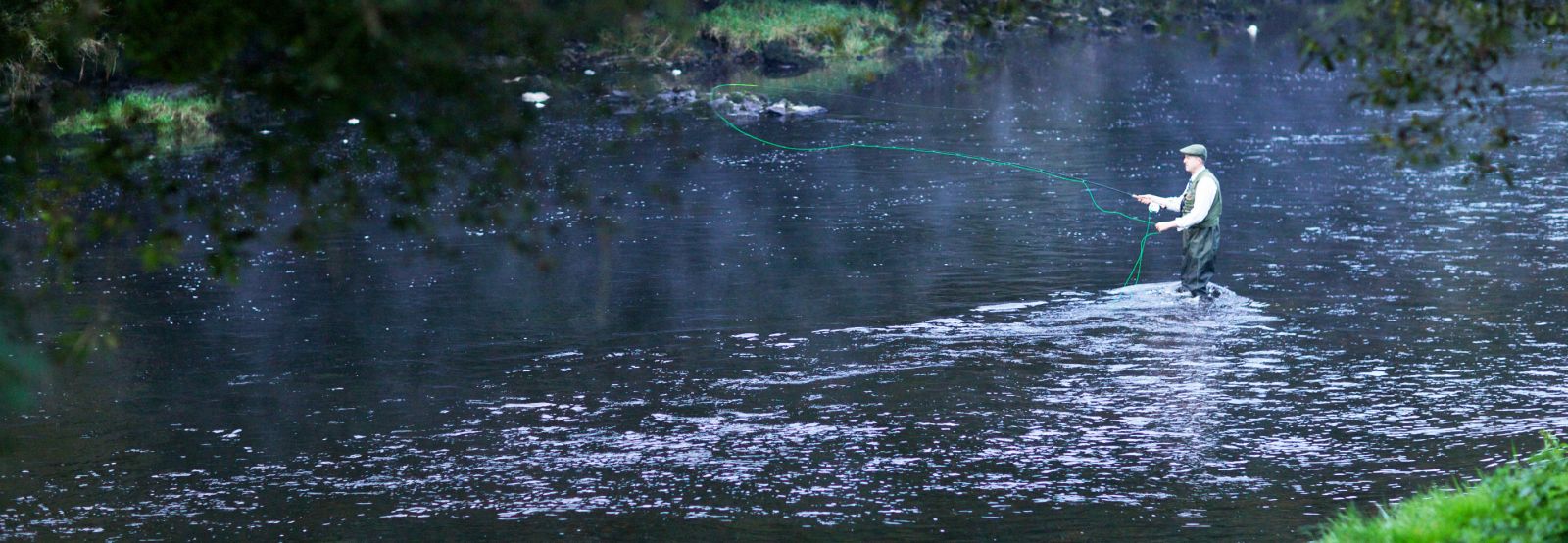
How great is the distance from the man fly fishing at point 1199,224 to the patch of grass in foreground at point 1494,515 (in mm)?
6766

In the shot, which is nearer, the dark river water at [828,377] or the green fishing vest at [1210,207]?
the dark river water at [828,377]

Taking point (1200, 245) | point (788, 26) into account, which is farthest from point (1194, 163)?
point (788, 26)

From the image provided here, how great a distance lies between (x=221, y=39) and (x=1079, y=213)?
52.2 ft

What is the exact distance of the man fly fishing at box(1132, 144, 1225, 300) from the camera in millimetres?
13312

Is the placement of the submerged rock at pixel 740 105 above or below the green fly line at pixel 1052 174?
below

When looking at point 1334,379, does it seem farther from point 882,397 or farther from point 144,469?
point 144,469

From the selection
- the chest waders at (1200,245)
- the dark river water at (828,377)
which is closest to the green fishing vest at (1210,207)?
the chest waders at (1200,245)

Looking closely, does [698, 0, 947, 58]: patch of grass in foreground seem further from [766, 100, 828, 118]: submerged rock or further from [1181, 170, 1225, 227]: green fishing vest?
[1181, 170, 1225, 227]: green fishing vest

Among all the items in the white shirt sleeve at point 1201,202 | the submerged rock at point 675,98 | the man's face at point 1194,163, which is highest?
the man's face at point 1194,163

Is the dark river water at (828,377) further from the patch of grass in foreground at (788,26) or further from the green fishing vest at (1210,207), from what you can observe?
the patch of grass in foreground at (788,26)

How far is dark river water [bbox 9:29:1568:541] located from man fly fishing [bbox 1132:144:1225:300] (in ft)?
0.81

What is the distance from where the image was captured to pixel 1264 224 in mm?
18141

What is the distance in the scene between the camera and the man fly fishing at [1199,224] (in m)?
13.3

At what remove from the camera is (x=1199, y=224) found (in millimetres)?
13383
